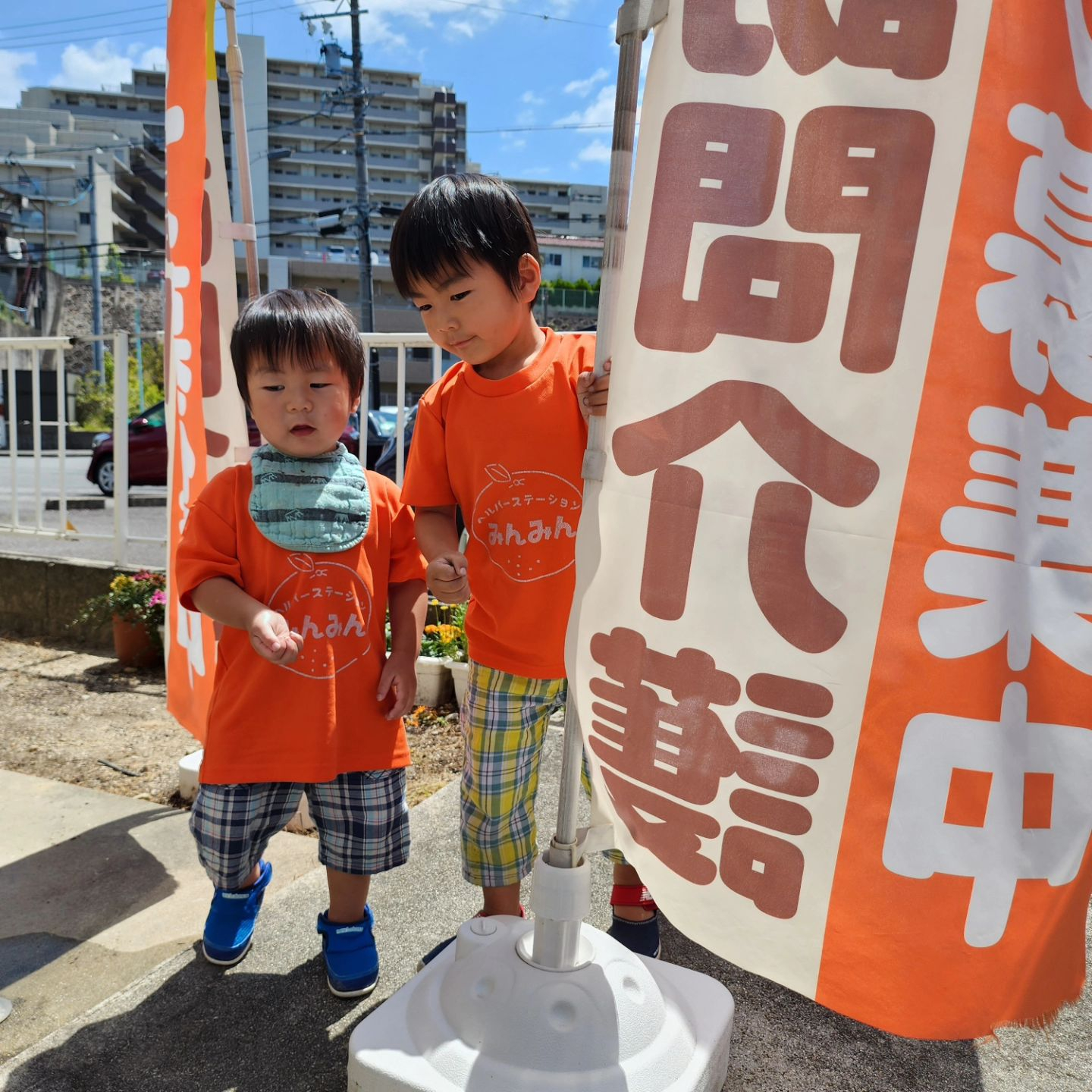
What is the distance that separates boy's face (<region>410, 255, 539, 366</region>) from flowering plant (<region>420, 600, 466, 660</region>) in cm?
194

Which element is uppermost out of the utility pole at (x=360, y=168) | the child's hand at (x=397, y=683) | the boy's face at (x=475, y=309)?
the utility pole at (x=360, y=168)

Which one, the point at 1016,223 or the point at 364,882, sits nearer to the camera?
the point at 1016,223

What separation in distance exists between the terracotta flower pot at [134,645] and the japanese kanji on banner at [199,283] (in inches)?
78.2

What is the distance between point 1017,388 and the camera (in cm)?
98

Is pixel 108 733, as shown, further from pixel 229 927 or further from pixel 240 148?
pixel 240 148

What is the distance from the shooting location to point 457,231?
1.54 metres

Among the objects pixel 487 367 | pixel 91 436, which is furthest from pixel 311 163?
pixel 487 367

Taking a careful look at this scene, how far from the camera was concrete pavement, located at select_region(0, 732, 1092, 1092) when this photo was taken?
1520mm

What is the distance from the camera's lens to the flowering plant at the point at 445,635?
360 centimetres

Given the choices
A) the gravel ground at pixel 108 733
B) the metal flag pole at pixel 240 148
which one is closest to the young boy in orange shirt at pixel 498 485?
the metal flag pole at pixel 240 148

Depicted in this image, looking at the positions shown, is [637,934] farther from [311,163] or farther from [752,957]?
[311,163]

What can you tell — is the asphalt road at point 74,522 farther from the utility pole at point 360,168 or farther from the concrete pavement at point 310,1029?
the utility pole at point 360,168

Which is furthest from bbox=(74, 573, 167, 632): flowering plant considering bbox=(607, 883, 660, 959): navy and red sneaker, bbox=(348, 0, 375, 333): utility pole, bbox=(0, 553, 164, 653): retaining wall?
bbox=(348, 0, 375, 333): utility pole

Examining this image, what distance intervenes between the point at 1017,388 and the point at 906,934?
626 mm
